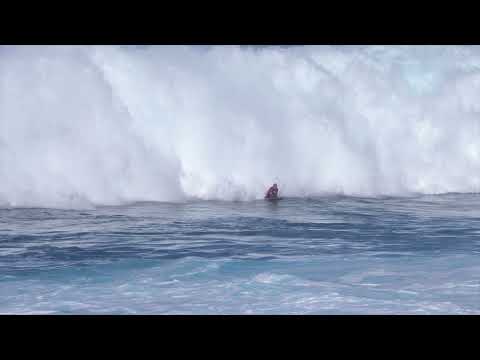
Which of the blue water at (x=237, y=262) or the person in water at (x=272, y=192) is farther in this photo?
the person in water at (x=272, y=192)

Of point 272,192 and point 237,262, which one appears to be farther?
point 272,192

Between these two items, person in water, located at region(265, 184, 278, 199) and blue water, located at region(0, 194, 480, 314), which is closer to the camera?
blue water, located at region(0, 194, 480, 314)

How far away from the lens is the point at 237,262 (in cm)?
880

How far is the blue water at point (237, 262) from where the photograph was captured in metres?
6.89

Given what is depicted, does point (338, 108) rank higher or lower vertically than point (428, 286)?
higher

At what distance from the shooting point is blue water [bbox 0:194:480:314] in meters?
6.89

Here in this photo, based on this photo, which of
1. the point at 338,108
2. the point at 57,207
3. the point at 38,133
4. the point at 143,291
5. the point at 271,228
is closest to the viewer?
the point at 143,291

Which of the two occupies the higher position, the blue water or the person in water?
the person in water

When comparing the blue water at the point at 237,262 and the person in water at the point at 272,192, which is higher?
the person in water at the point at 272,192

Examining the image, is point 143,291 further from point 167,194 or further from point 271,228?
point 167,194

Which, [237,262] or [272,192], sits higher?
[272,192]

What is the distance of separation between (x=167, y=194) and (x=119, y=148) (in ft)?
6.50

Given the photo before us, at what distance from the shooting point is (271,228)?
37.9ft

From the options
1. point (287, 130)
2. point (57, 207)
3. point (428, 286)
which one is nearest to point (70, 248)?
point (57, 207)
